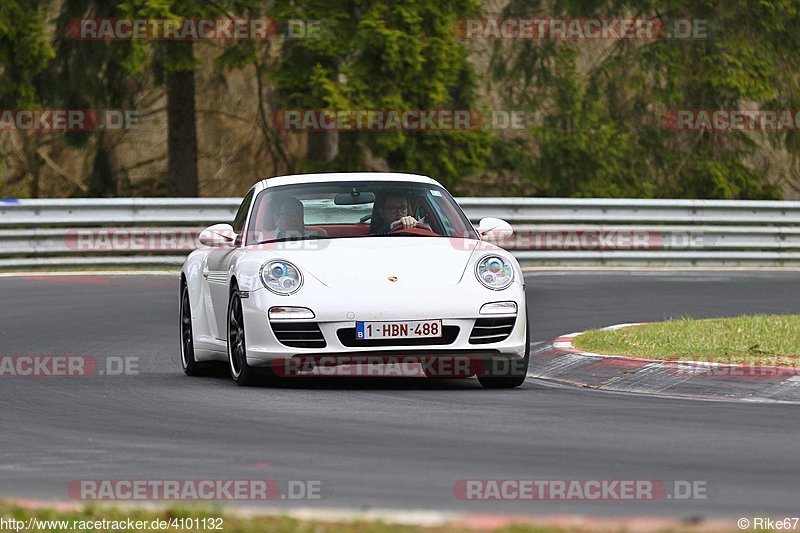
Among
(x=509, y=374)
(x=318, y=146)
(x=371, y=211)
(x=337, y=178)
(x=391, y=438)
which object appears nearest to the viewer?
(x=391, y=438)

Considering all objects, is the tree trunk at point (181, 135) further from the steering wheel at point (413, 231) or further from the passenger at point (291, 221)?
the steering wheel at point (413, 231)

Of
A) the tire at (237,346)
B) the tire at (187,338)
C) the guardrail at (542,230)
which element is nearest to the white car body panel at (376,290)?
the tire at (237,346)

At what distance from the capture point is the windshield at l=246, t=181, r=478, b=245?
11430 millimetres

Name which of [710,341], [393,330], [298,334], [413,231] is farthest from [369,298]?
[710,341]

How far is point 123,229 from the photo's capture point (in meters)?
23.5

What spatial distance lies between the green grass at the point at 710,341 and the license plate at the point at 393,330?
192 cm

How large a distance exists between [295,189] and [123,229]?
12.1 m

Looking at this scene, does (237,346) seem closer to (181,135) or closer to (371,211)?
(371,211)

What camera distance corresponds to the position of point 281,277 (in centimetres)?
1048

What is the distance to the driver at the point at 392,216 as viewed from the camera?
453 inches

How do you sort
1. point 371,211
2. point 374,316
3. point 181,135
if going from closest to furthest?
point 374,316 < point 371,211 < point 181,135

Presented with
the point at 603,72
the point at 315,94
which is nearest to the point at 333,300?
the point at 315,94

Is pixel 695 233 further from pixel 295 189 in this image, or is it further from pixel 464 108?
pixel 295 189

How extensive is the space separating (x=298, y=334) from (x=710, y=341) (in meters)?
3.45
